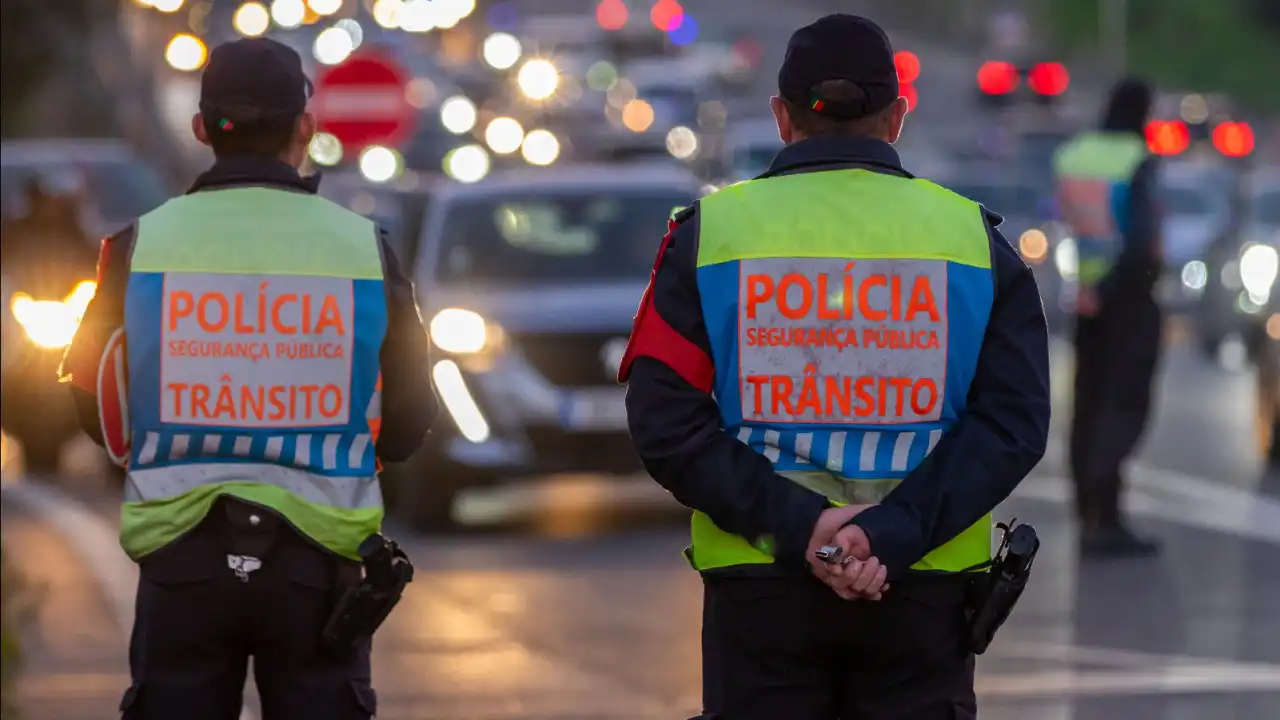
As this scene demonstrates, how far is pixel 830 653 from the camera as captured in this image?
16.2ft

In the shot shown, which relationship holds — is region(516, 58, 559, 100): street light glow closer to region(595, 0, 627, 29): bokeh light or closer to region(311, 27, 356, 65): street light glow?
region(595, 0, 627, 29): bokeh light

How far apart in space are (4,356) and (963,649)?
40.8ft

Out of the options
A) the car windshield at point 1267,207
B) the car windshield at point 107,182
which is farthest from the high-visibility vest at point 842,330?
the car windshield at point 1267,207

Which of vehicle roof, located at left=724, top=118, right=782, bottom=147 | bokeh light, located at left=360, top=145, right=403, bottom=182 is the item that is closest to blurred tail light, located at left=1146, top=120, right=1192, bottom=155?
vehicle roof, located at left=724, top=118, right=782, bottom=147

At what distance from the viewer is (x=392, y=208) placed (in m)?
18.0

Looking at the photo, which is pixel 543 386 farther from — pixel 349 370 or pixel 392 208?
pixel 349 370

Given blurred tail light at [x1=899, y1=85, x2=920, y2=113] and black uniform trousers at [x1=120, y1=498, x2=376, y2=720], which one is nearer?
black uniform trousers at [x1=120, y1=498, x2=376, y2=720]

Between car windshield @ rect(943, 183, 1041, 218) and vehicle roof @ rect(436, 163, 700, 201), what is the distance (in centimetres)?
1612

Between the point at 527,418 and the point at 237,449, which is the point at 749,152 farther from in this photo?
the point at 237,449

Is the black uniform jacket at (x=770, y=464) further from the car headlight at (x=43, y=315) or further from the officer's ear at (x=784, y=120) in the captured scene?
the car headlight at (x=43, y=315)

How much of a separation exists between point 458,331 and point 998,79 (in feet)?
87.3

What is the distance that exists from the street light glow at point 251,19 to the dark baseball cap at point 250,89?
26315 millimetres

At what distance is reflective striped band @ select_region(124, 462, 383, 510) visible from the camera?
5387 mm

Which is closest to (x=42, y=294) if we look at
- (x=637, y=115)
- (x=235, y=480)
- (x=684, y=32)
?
(x=235, y=480)
